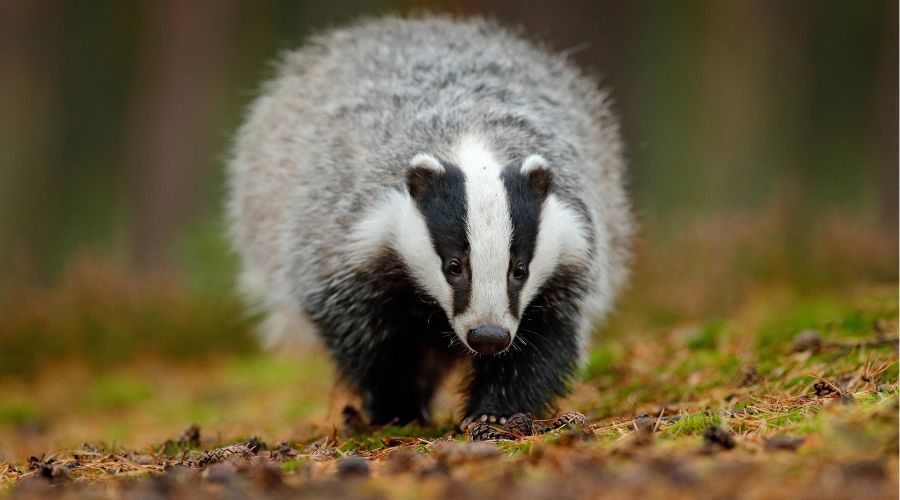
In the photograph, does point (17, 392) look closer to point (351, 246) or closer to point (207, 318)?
point (207, 318)

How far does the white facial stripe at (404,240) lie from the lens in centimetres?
473

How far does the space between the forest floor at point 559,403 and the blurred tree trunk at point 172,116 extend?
5.29 meters

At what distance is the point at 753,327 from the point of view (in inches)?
286

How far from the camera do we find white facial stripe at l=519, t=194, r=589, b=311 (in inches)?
187

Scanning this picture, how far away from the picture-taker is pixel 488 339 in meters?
4.42

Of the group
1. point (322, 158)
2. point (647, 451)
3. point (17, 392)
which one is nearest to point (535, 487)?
point (647, 451)

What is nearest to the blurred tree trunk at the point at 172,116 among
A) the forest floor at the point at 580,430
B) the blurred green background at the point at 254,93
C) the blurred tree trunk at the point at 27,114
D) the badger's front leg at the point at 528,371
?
the blurred green background at the point at 254,93

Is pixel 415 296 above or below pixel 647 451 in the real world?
above

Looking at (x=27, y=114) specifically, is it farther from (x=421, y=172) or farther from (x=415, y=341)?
(x=421, y=172)

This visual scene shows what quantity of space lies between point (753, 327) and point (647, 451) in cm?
400

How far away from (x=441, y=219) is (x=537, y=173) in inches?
19.1

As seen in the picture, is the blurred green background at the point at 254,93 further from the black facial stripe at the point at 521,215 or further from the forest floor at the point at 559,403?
the black facial stripe at the point at 521,215

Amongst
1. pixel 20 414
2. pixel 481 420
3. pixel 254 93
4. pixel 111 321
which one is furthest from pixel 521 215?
pixel 111 321

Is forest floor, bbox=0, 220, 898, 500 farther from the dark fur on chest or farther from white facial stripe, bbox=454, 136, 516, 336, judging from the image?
white facial stripe, bbox=454, 136, 516, 336
